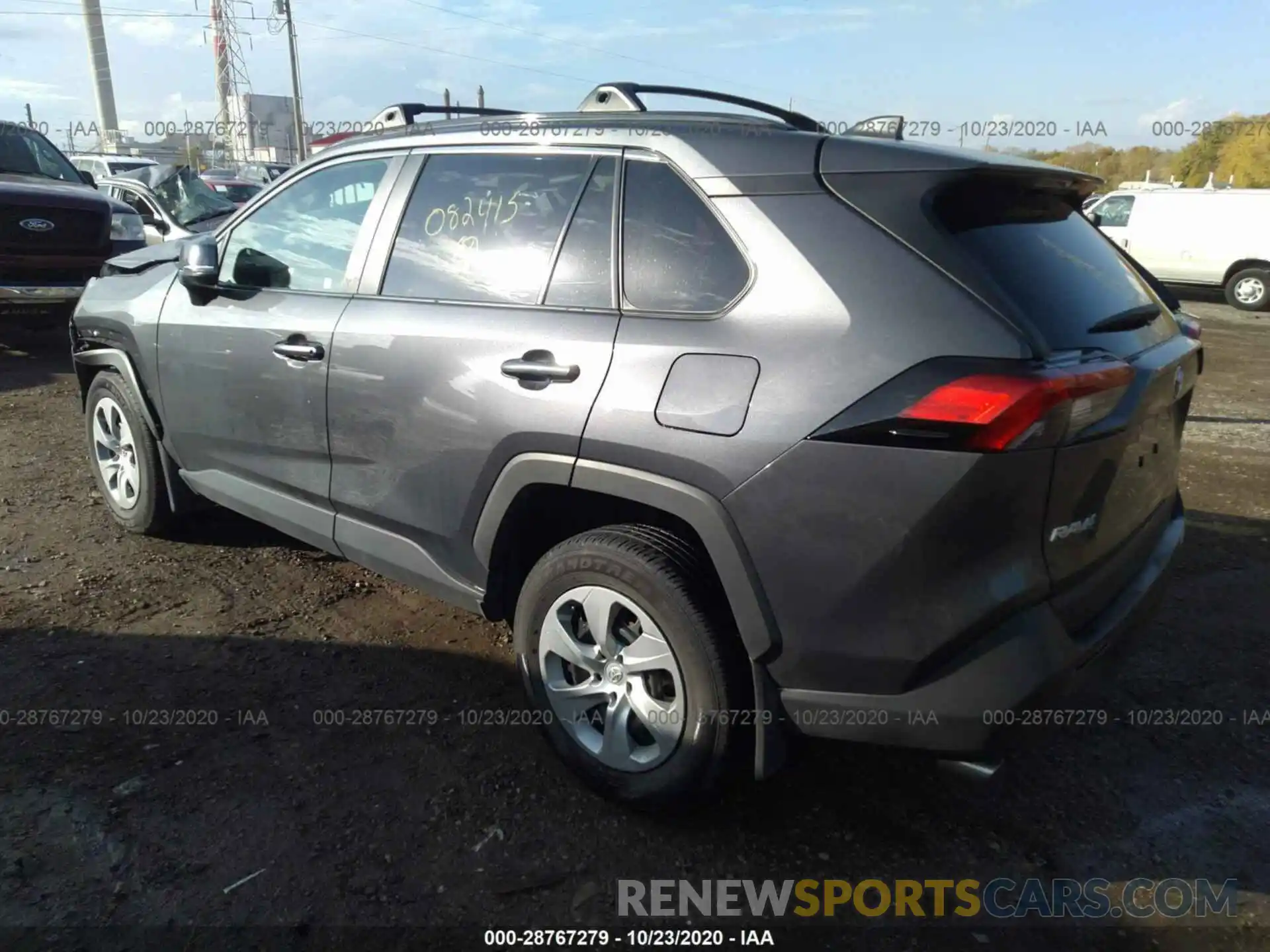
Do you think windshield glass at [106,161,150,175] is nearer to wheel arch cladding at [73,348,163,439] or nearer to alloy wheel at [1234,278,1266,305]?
wheel arch cladding at [73,348,163,439]

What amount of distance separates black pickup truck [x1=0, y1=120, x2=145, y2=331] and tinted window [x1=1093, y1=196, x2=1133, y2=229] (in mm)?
15833

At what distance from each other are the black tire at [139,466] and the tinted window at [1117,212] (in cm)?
1687

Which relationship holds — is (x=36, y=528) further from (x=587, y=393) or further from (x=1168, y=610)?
(x=1168, y=610)

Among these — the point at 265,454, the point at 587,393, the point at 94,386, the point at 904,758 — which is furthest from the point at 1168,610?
the point at 94,386

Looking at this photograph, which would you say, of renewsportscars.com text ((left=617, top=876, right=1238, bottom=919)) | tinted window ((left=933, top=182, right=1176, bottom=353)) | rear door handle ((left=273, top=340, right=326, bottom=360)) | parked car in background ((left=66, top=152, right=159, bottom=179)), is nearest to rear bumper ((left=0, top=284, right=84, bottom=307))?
rear door handle ((left=273, top=340, right=326, bottom=360))

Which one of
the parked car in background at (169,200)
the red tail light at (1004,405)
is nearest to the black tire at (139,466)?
the red tail light at (1004,405)

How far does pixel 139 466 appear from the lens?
4320 millimetres

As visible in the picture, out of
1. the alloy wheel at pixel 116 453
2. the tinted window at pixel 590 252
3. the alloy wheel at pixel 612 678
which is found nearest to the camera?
the alloy wheel at pixel 612 678

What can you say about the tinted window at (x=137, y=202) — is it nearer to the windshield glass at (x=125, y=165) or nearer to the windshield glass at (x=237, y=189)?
the windshield glass at (x=237, y=189)

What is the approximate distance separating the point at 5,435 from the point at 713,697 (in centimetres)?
611

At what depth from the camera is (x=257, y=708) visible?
3.16 meters

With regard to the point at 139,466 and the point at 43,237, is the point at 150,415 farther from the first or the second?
the point at 43,237

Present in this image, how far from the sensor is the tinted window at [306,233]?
3.36 m

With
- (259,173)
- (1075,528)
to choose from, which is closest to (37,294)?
(1075,528)
